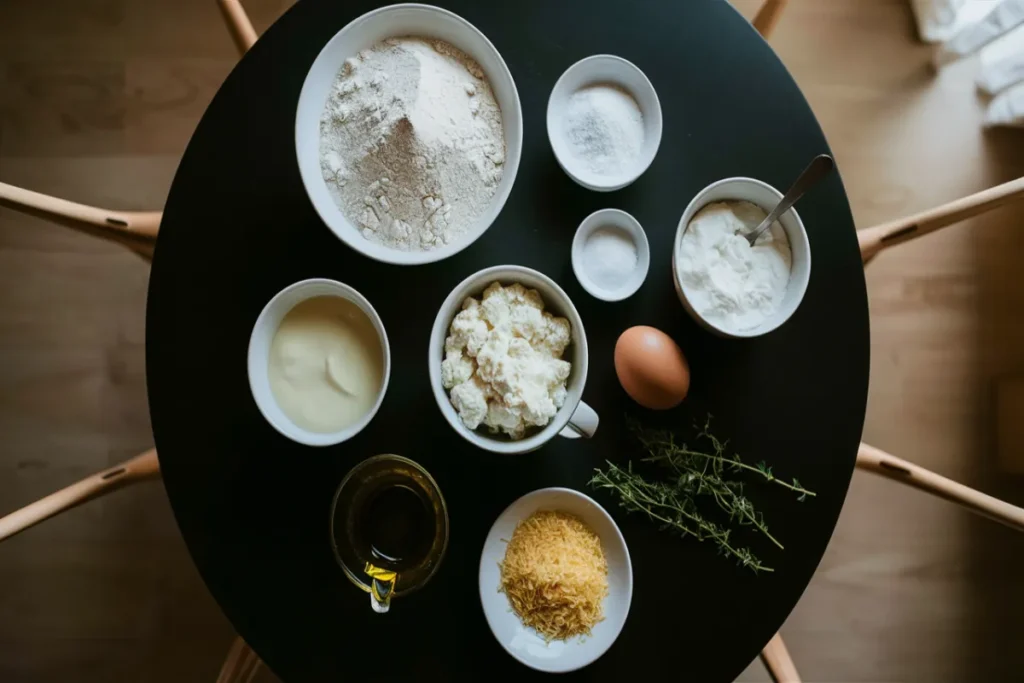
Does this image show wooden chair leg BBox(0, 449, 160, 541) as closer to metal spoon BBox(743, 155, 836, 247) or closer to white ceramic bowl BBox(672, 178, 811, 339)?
white ceramic bowl BBox(672, 178, 811, 339)

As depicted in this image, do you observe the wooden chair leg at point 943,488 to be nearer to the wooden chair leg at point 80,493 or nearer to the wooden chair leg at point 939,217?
the wooden chair leg at point 939,217

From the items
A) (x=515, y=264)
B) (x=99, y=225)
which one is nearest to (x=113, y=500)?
(x=99, y=225)

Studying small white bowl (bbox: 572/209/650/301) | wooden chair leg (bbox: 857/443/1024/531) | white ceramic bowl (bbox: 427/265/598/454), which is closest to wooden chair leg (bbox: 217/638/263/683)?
white ceramic bowl (bbox: 427/265/598/454)

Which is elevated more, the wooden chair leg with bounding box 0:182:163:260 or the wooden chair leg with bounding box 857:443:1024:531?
the wooden chair leg with bounding box 857:443:1024:531

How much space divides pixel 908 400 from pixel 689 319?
35.0 inches

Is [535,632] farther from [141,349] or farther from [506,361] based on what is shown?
[141,349]

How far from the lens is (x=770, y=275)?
90 cm

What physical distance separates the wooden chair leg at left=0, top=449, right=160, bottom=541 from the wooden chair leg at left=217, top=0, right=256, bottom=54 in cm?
66

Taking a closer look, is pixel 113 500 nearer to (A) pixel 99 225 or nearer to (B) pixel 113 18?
(A) pixel 99 225

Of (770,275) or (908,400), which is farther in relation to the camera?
(908,400)

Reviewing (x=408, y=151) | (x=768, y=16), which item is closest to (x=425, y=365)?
(x=408, y=151)

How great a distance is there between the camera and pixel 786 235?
0.90 metres

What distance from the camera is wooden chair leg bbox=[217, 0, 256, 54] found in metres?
1.06

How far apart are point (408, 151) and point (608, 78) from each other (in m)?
0.29
